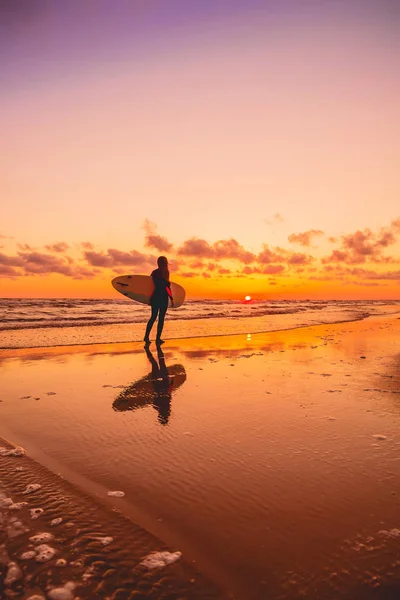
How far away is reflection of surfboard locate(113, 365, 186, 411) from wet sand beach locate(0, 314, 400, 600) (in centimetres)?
6

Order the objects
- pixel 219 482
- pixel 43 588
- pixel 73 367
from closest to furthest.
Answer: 1. pixel 43 588
2. pixel 219 482
3. pixel 73 367

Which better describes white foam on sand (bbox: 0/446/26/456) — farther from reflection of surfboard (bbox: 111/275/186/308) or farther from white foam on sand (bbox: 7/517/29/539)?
reflection of surfboard (bbox: 111/275/186/308)

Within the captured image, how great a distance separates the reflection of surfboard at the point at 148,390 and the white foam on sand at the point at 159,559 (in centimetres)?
341

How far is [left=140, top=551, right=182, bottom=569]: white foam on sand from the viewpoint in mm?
2406

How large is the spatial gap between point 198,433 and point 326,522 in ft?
6.82

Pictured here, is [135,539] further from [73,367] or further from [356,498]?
[73,367]

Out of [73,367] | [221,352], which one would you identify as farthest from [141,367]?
[221,352]

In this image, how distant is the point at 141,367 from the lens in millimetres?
9258

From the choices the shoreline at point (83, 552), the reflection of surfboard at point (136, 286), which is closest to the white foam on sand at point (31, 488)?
the shoreline at point (83, 552)

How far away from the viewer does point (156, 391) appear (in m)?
6.92

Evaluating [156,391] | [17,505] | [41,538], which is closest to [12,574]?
[41,538]

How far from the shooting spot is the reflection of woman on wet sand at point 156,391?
590 cm

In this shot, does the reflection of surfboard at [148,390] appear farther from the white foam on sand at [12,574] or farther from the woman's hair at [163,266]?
the woman's hair at [163,266]

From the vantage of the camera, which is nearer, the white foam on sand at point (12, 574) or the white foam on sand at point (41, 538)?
the white foam on sand at point (12, 574)
